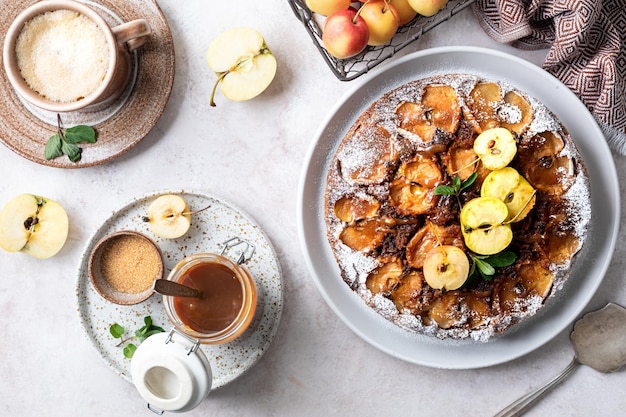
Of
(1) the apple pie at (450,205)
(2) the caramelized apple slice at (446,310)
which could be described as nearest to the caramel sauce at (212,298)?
(1) the apple pie at (450,205)

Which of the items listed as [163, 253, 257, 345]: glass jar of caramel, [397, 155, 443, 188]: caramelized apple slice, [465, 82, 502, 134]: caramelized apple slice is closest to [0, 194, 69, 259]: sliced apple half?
[163, 253, 257, 345]: glass jar of caramel

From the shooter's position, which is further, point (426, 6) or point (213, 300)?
point (213, 300)

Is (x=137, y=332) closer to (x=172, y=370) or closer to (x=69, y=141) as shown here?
(x=172, y=370)

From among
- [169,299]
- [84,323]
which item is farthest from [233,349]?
[84,323]

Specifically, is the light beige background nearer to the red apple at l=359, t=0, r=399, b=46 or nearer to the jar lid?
the red apple at l=359, t=0, r=399, b=46

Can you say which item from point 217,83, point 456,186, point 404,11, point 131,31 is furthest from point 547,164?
point 131,31

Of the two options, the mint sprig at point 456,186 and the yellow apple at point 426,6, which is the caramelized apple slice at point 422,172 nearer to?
the mint sprig at point 456,186

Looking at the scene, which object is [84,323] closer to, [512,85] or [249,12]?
[249,12]
